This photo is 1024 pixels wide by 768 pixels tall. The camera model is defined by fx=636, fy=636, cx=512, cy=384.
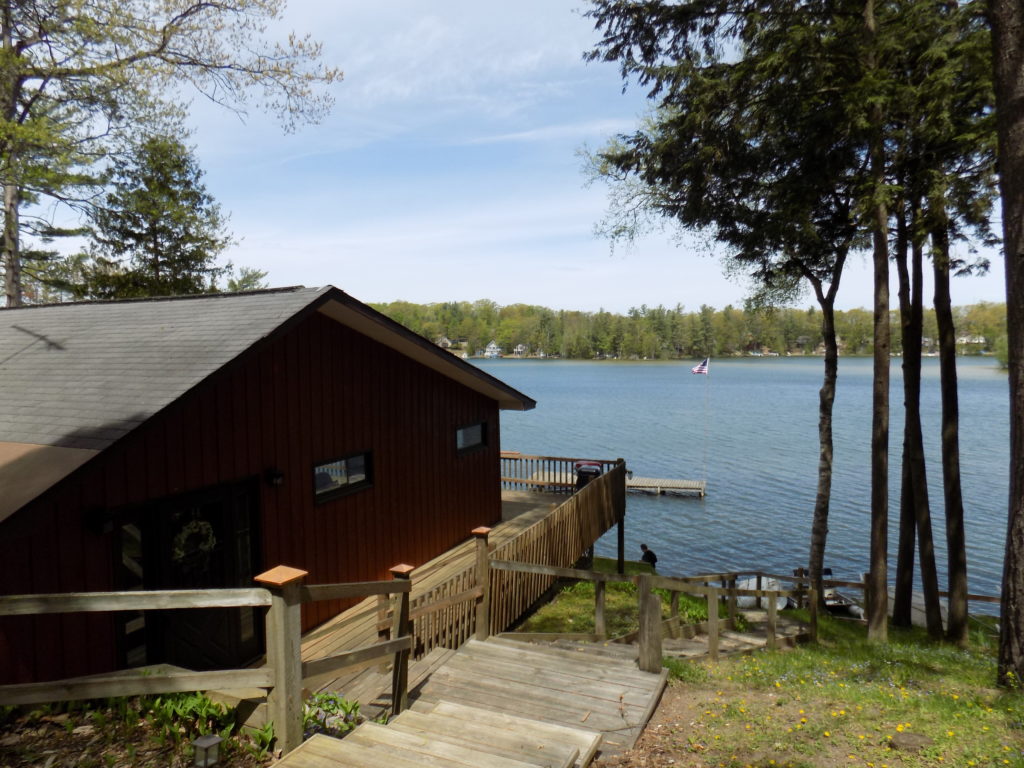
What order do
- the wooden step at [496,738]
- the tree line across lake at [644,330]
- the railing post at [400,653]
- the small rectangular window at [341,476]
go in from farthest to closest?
the tree line across lake at [644,330] < the small rectangular window at [341,476] < the railing post at [400,653] < the wooden step at [496,738]

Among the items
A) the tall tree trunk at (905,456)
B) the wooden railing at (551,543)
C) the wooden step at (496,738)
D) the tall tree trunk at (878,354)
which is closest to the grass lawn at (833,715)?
the wooden step at (496,738)

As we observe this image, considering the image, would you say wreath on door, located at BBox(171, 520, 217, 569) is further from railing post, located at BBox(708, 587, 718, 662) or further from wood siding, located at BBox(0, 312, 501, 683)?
railing post, located at BBox(708, 587, 718, 662)

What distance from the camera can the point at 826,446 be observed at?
15.1 m

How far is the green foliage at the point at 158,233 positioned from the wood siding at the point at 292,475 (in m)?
17.9

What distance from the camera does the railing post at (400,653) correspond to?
5484 mm

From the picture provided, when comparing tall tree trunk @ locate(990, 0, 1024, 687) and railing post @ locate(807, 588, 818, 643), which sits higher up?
tall tree trunk @ locate(990, 0, 1024, 687)

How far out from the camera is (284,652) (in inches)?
141

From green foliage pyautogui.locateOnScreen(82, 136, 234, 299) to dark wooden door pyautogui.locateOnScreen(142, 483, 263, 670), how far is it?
2022 centimetres

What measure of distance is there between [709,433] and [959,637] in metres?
40.3

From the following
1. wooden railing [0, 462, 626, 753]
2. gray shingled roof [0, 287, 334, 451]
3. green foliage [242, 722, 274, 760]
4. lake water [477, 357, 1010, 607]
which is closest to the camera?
wooden railing [0, 462, 626, 753]

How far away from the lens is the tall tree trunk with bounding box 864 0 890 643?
1130 cm

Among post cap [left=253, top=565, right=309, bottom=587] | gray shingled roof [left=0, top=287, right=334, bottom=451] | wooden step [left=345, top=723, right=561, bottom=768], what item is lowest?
wooden step [left=345, top=723, right=561, bottom=768]

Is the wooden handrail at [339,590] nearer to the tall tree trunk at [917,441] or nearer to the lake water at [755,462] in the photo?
the tall tree trunk at [917,441]

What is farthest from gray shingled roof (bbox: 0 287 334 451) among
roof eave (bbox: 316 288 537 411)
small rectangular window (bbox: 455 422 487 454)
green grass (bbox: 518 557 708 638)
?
green grass (bbox: 518 557 708 638)
